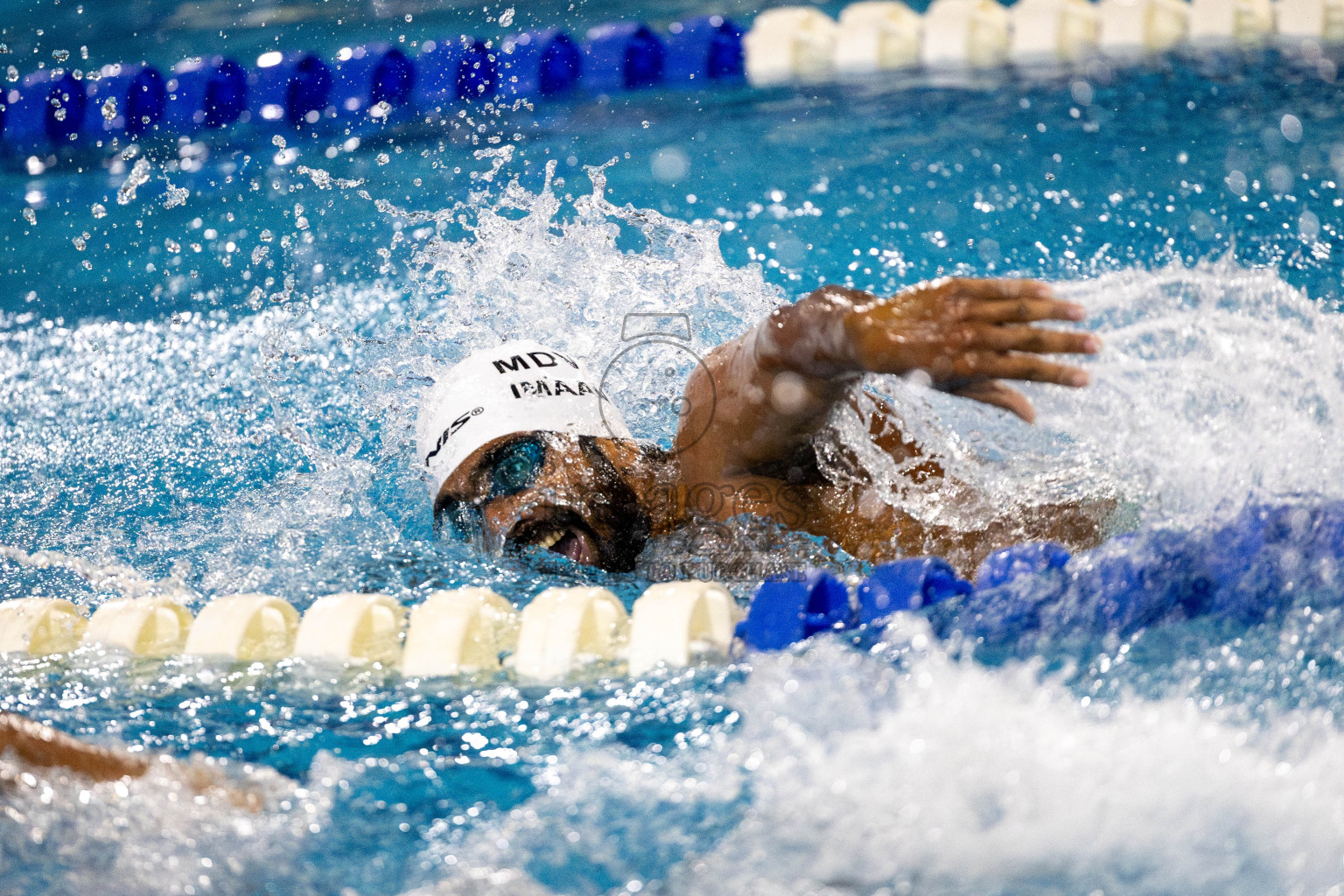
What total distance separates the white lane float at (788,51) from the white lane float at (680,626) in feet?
10.1

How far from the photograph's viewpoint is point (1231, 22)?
13.0 feet

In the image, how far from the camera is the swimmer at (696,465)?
66.4 inches

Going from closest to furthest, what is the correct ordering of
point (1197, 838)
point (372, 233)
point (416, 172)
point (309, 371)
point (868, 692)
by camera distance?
point (1197, 838) < point (868, 692) < point (309, 371) < point (372, 233) < point (416, 172)

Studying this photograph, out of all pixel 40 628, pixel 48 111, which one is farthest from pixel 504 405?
pixel 48 111

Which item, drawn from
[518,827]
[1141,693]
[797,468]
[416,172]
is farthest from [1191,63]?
[518,827]

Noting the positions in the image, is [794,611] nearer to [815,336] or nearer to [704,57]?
[815,336]

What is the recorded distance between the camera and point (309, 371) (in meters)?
3.12

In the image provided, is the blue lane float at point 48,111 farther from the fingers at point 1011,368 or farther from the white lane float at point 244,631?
the fingers at point 1011,368

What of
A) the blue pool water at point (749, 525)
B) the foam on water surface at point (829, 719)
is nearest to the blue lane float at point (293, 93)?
the blue pool water at point (749, 525)

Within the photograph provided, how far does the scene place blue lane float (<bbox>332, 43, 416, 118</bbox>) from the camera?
4.38 metres

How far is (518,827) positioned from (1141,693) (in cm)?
66

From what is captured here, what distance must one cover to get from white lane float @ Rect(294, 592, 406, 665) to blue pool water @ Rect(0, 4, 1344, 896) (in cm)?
3

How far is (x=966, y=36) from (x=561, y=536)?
2.98 m

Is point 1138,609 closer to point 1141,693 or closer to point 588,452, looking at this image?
point 1141,693
